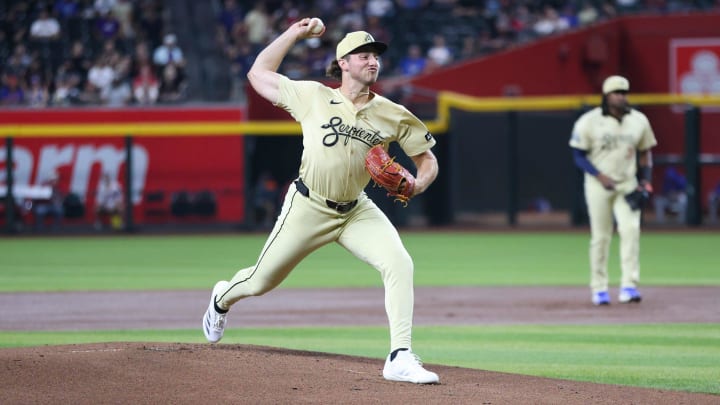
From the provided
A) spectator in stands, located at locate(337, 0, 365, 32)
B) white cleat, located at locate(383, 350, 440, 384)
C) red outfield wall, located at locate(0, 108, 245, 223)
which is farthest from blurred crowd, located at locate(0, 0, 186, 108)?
white cleat, located at locate(383, 350, 440, 384)

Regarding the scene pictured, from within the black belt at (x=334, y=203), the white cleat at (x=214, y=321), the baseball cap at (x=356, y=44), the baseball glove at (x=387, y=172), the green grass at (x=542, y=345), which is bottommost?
the green grass at (x=542, y=345)

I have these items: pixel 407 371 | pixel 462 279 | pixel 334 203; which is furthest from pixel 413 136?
pixel 462 279

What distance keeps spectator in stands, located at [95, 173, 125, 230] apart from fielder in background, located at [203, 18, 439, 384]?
15810mm

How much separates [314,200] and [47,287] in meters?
7.22

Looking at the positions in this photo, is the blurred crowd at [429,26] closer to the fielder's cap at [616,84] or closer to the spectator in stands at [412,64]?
the spectator in stands at [412,64]

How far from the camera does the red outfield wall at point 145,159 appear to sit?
22.7m

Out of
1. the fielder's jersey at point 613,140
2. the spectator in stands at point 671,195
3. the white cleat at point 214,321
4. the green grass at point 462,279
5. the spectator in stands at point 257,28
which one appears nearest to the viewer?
the white cleat at point 214,321

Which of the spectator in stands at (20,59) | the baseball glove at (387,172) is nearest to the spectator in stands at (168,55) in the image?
the spectator in stands at (20,59)

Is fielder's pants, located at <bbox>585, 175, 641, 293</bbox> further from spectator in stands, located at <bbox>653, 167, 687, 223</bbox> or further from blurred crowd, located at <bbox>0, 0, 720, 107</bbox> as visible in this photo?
blurred crowd, located at <bbox>0, 0, 720, 107</bbox>

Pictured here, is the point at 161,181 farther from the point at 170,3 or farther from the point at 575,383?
the point at 575,383

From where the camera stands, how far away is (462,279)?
14.1 meters

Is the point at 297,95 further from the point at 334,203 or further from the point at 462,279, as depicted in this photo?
the point at 462,279

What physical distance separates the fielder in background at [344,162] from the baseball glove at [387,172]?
0.27 ft

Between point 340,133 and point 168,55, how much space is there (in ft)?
60.1
